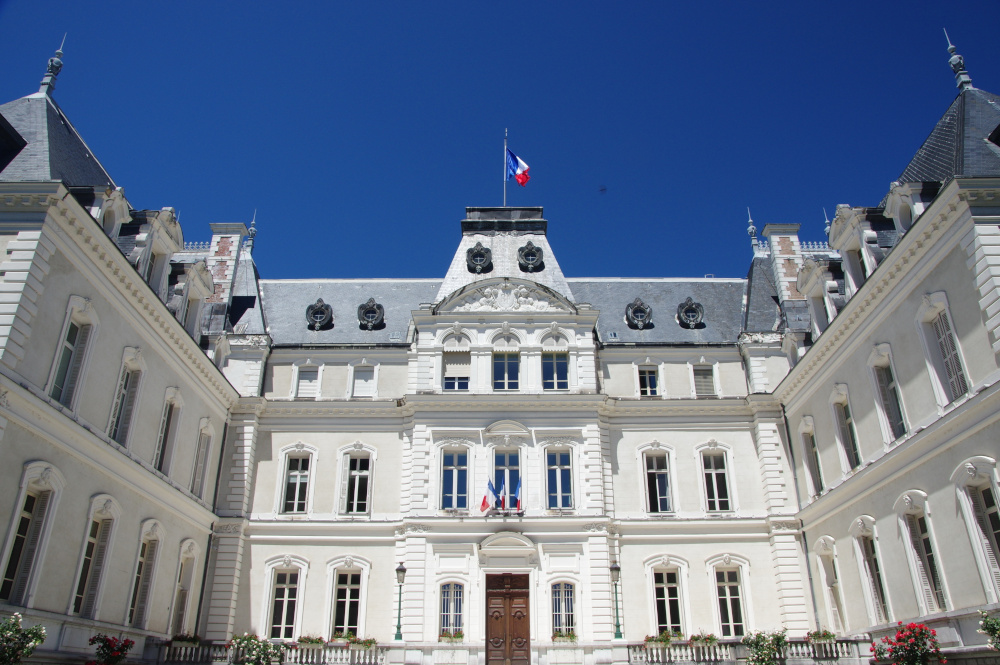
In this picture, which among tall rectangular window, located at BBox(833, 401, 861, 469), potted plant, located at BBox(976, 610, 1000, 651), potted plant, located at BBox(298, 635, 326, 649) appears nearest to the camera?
potted plant, located at BBox(976, 610, 1000, 651)

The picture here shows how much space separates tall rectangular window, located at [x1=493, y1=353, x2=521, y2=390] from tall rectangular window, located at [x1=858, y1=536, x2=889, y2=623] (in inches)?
540

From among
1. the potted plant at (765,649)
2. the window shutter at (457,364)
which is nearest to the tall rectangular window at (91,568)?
the window shutter at (457,364)

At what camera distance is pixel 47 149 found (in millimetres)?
21672

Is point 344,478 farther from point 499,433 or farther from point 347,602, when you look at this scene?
point 499,433

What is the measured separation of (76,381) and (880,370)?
75.5 ft

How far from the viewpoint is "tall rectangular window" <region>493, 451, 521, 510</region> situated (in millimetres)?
28509

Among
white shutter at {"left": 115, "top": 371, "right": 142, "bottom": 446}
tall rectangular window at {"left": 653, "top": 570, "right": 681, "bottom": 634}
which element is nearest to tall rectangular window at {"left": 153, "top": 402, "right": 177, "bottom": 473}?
white shutter at {"left": 115, "top": 371, "right": 142, "bottom": 446}

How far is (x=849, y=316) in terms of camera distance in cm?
2398

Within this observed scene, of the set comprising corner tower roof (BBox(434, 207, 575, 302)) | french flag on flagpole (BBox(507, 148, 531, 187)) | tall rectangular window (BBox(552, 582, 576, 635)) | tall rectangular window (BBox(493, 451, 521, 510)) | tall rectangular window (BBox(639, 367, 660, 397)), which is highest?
french flag on flagpole (BBox(507, 148, 531, 187))

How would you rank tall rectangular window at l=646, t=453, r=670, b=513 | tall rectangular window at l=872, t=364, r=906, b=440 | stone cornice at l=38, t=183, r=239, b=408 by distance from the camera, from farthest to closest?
tall rectangular window at l=646, t=453, r=670, b=513, tall rectangular window at l=872, t=364, r=906, b=440, stone cornice at l=38, t=183, r=239, b=408

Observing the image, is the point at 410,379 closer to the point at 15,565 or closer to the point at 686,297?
the point at 686,297

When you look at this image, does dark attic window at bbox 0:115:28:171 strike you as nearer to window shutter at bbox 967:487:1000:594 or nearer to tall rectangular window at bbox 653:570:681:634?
tall rectangular window at bbox 653:570:681:634

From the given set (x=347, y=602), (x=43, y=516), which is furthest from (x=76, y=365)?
(x=347, y=602)

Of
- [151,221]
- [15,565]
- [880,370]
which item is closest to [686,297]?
[880,370]
